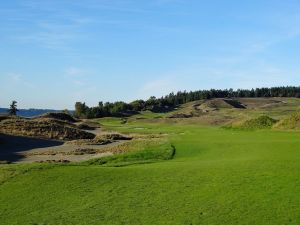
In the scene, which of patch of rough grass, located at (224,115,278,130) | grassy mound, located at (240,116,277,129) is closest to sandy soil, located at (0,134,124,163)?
patch of rough grass, located at (224,115,278,130)

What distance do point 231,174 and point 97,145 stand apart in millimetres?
30099

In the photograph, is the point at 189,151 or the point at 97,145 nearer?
the point at 189,151

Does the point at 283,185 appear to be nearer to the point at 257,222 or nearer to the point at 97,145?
the point at 257,222

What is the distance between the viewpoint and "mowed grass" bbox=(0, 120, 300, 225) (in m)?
14.2

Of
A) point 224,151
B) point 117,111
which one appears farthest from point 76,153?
point 117,111

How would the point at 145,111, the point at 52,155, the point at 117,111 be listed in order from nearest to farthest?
1. the point at 52,155
2. the point at 117,111
3. the point at 145,111

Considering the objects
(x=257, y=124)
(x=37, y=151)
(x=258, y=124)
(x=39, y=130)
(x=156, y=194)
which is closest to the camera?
(x=156, y=194)

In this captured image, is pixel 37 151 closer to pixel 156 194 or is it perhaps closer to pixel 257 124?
pixel 156 194

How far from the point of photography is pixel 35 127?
59094 millimetres

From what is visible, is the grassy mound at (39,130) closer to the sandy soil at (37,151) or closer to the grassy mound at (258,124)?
the sandy soil at (37,151)

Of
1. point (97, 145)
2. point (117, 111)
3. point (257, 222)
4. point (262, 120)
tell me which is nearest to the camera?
point (257, 222)

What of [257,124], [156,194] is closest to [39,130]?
[257,124]

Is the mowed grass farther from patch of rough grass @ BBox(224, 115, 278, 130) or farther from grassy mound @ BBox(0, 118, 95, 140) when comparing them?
patch of rough grass @ BBox(224, 115, 278, 130)

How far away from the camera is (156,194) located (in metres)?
17.0
